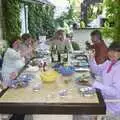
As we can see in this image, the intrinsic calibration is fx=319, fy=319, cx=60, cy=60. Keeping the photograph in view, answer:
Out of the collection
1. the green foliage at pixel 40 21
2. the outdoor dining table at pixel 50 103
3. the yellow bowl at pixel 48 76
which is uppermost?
the green foliage at pixel 40 21

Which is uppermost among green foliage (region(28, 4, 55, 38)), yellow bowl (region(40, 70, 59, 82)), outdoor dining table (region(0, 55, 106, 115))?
green foliage (region(28, 4, 55, 38))

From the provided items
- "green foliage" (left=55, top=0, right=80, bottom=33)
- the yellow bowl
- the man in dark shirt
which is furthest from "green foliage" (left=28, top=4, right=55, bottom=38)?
the yellow bowl

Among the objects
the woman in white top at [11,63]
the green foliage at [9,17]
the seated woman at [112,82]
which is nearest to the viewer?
the seated woman at [112,82]

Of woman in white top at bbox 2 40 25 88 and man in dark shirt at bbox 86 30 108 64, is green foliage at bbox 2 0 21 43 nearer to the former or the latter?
man in dark shirt at bbox 86 30 108 64

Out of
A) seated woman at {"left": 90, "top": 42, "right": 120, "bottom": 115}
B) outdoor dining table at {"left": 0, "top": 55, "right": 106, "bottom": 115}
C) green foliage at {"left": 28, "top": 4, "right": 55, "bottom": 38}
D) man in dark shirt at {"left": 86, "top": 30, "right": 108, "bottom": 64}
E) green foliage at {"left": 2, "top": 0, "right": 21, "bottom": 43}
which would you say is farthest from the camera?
green foliage at {"left": 28, "top": 4, "right": 55, "bottom": 38}

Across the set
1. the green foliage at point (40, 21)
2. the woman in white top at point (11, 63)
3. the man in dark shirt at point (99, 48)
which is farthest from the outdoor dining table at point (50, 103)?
the green foliage at point (40, 21)

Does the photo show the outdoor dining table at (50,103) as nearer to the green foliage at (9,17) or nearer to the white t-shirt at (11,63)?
the white t-shirt at (11,63)

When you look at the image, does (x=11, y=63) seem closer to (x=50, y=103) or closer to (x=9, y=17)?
(x=50, y=103)

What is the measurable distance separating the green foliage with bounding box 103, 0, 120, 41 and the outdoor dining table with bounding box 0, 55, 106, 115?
16.5 feet

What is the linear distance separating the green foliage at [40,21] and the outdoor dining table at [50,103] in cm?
796

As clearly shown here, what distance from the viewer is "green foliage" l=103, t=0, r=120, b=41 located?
7.50 metres

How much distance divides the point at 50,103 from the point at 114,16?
5684 millimetres

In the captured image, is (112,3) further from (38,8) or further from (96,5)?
(38,8)

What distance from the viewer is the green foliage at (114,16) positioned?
750 centimetres
